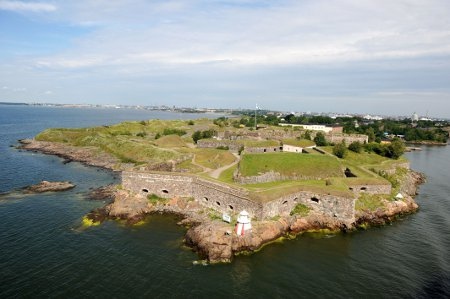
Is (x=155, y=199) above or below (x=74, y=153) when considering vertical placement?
below

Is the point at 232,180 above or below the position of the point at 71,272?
above

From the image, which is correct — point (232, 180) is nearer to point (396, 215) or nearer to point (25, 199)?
point (396, 215)

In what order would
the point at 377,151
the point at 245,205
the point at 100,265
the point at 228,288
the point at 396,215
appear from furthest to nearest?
the point at 377,151 → the point at 396,215 → the point at 245,205 → the point at 100,265 → the point at 228,288

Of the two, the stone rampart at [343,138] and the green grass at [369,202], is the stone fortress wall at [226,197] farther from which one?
the stone rampart at [343,138]

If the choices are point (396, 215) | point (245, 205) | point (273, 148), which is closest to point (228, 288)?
point (245, 205)

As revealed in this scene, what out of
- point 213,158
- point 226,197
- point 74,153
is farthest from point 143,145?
point 226,197

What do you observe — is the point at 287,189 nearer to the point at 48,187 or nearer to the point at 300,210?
the point at 300,210

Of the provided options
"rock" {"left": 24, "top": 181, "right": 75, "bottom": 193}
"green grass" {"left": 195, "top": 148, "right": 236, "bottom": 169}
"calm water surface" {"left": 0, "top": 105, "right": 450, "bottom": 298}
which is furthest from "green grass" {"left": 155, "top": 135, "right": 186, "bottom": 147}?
"calm water surface" {"left": 0, "top": 105, "right": 450, "bottom": 298}

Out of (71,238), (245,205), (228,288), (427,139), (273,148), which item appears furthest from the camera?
(427,139)
